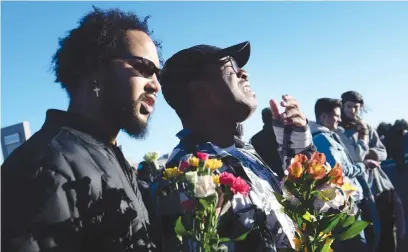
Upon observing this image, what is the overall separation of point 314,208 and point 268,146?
1865 millimetres

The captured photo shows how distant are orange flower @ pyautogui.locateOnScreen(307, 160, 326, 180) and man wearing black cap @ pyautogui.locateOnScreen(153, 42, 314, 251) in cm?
35

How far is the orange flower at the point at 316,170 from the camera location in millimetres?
1719

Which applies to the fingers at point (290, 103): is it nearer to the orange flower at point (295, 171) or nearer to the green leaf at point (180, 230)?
the orange flower at point (295, 171)

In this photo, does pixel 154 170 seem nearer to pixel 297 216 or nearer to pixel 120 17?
pixel 120 17

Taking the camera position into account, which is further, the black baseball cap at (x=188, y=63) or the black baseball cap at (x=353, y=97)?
the black baseball cap at (x=353, y=97)

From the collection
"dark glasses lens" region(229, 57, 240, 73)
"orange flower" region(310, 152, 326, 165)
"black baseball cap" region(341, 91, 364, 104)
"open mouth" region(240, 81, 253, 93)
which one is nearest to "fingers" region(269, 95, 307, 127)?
"open mouth" region(240, 81, 253, 93)

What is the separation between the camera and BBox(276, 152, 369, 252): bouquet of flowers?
5.53 feet

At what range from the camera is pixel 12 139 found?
5.87m

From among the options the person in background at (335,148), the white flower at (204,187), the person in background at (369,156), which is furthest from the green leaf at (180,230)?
the person in background at (369,156)

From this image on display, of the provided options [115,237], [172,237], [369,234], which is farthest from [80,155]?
[369,234]

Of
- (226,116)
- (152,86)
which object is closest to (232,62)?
(226,116)

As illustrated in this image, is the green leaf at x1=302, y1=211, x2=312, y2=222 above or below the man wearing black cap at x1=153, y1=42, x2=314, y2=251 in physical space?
below

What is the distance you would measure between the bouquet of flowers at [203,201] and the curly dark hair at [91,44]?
2.34ft

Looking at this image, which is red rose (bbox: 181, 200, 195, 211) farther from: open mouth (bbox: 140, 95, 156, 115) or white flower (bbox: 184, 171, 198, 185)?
open mouth (bbox: 140, 95, 156, 115)
